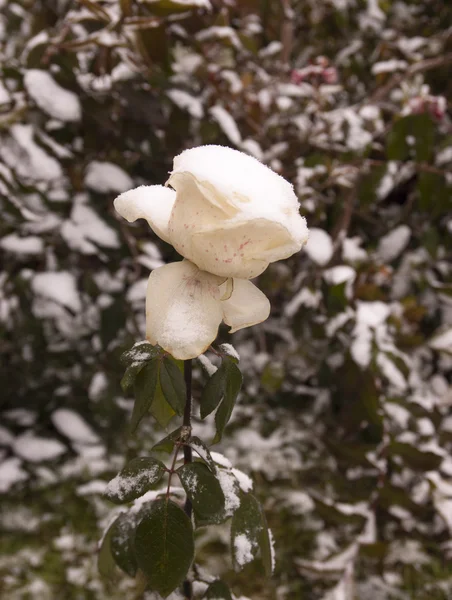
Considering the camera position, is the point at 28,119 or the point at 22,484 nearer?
the point at 28,119

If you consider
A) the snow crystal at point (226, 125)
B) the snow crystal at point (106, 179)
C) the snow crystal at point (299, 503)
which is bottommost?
the snow crystal at point (299, 503)

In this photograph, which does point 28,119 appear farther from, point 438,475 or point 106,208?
point 438,475

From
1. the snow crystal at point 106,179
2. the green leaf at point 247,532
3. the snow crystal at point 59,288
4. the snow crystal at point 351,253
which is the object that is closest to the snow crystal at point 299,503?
the snow crystal at point 351,253

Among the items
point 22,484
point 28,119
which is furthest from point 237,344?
point 28,119

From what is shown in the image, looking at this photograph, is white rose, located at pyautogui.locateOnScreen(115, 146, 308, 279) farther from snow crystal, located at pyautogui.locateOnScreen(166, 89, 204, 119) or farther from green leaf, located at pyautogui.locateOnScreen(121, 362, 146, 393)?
snow crystal, located at pyautogui.locateOnScreen(166, 89, 204, 119)

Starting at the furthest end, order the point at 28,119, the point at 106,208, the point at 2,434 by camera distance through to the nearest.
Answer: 1. the point at 2,434
2. the point at 106,208
3. the point at 28,119

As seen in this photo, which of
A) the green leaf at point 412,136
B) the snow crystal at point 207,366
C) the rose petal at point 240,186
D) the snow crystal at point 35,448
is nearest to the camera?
the rose petal at point 240,186

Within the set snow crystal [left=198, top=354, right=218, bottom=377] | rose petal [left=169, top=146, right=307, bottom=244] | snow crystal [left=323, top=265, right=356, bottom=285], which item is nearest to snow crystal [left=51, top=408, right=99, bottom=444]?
snow crystal [left=323, top=265, right=356, bottom=285]

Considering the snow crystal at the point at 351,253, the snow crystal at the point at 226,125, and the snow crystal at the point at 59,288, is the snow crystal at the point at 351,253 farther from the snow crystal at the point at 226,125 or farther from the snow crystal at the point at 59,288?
the snow crystal at the point at 59,288
